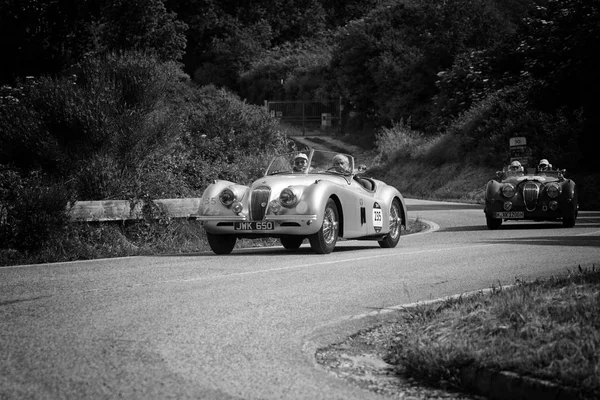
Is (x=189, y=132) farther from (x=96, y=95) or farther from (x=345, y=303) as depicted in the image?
(x=345, y=303)

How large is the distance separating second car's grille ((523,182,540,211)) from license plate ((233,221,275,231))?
28.1ft

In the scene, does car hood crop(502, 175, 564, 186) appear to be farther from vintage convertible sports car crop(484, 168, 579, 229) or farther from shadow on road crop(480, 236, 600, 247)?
shadow on road crop(480, 236, 600, 247)

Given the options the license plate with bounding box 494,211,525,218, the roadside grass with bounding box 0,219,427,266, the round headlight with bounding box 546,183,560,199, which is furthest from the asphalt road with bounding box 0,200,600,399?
the round headlight with bounding box 546,183,560,199

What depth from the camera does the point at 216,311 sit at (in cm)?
833

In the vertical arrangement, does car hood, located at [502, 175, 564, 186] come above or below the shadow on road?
above

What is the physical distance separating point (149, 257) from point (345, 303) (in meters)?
5.01

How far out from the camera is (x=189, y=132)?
70.3 feet

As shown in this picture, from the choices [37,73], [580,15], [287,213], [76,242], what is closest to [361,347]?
[287,213]

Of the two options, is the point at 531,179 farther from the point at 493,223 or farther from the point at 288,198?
the point at 288,198

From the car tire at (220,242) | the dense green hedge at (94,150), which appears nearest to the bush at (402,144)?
the dense green hedge at (94,150)

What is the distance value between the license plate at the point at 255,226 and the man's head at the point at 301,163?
Answer: 187cm

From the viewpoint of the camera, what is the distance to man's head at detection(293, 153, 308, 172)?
50.5 feet

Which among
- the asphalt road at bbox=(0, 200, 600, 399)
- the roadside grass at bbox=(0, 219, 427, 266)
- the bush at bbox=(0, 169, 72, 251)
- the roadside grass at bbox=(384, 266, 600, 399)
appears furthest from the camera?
the bush at bbox=(0, 169, 72, 251)

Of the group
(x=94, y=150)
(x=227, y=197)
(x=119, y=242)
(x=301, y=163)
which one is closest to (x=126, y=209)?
(x=119, y=242)
